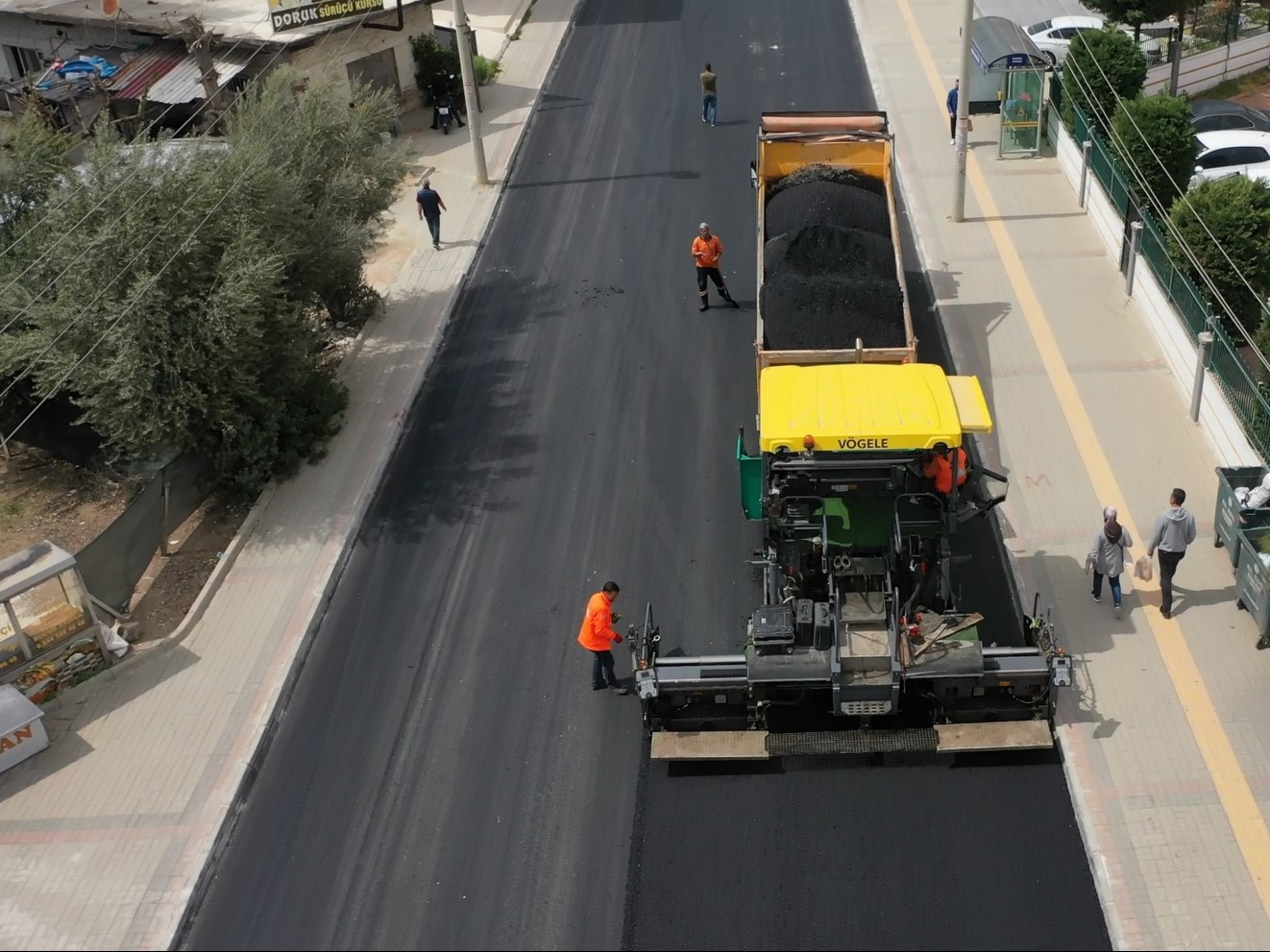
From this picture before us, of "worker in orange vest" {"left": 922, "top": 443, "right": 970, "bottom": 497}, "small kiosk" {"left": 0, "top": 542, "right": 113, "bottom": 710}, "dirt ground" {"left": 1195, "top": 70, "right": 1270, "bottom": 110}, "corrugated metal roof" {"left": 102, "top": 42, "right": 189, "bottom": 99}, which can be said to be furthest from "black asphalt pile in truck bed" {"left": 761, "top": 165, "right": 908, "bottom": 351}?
"corrugated metal roof" {"left": 102, "top": 42, "right": 189, "bottom": 99}

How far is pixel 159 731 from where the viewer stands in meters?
14.2

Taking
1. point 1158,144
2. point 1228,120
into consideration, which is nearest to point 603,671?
point 1158,144

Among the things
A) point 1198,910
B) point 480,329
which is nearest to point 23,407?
point 480,329

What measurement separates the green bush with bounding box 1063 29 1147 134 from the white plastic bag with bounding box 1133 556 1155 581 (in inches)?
473

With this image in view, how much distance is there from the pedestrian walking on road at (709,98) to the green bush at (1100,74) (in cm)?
681

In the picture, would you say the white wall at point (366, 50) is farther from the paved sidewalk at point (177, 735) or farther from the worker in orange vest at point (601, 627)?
the worker in orange vest at point (601, 627)

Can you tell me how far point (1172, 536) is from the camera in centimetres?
1416

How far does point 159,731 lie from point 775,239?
399 inches

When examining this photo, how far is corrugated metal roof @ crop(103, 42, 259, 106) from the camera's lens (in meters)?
28.0

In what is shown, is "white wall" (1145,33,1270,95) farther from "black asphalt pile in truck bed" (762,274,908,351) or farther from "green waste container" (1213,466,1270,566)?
"green waste container" (1213,466,1270,566)

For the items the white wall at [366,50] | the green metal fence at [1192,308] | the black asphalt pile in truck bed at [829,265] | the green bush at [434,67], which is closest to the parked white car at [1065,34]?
the green metal fence at [1192,308]

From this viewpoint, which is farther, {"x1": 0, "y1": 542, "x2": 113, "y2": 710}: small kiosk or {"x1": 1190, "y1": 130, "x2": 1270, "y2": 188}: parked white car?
{"x1": 1190, "y1": 130, "x2": 1270, "y2": 188}: parked white car

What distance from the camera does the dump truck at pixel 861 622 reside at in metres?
12.5

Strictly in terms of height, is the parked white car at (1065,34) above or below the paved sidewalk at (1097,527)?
above
